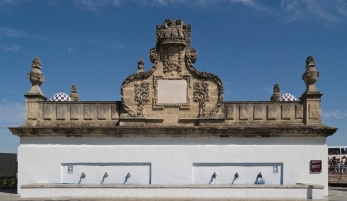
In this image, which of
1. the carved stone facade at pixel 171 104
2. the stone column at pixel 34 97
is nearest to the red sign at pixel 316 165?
the carved stone facade at pixel 171 104

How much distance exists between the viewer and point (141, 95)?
16.8 metres

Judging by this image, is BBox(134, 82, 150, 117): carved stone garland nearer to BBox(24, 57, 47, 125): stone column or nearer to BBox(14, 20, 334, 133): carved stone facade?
BBox(14, 20, 334, 133): carved stone facade

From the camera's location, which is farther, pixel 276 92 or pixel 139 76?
pixel 276 92

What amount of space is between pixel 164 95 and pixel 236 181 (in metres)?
5.63

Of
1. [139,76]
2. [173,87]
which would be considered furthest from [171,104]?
[139,76]

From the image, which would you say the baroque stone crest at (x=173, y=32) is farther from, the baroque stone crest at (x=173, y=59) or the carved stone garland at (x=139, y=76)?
the carved stone garland at (x=139, y=76)

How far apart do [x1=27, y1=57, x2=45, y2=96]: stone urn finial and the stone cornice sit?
6.33 feet

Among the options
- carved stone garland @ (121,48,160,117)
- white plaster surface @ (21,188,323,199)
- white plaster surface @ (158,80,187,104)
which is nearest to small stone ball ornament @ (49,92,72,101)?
carved stone garland @ (121,48,160,117)

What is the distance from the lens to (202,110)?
1662 cm

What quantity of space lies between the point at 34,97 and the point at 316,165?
14.7 meters

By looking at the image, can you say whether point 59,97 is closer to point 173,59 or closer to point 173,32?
point 173,59

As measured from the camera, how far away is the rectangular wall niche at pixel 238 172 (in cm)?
1612

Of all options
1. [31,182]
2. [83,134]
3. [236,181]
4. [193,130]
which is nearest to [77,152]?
[83,134]

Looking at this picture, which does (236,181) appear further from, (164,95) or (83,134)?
(83,134)
